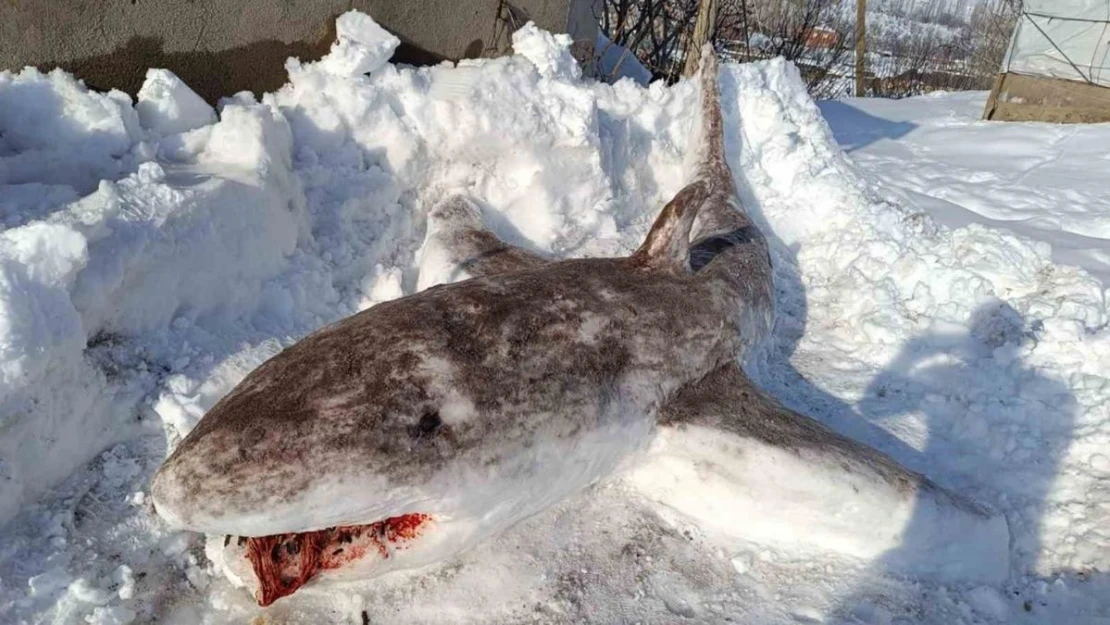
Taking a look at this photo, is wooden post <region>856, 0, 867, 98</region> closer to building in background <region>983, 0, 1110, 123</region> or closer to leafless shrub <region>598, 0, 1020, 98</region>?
leafless shrub <region>598, 0, 1020, 98</region>

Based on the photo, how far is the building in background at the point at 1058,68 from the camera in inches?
391

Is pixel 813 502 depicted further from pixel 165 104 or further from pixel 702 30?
pixel 702 30

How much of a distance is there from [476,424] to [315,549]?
0.68 m

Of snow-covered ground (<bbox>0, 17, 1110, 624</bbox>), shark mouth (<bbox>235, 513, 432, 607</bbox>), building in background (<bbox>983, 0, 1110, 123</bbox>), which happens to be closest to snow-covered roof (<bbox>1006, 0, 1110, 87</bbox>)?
building in background (<bbox>983, 0, 1110, 123</bbox>)

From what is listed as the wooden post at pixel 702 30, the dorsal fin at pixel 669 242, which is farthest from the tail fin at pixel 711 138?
the dorsal fin at pixel 669 242

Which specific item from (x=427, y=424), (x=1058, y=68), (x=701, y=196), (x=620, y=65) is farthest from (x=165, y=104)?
(x=1058, y=68)

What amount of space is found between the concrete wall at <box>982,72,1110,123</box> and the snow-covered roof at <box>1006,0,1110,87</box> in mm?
204

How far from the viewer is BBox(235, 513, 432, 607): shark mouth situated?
2635 millimetres

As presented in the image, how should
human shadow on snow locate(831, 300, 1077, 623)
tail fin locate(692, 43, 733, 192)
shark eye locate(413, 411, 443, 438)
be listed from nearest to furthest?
shark eye locate(413, 411, 443, 438), human shadow on snow locate(831, 300, 1077, 623), tail fin locate(692, 43, 733, 192)

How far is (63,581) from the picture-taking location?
99.6 inches

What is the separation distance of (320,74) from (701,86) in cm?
293

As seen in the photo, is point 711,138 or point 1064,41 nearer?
point 711,138

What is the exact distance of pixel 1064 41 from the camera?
10289 millimetres

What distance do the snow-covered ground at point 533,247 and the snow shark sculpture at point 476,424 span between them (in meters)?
0.17
